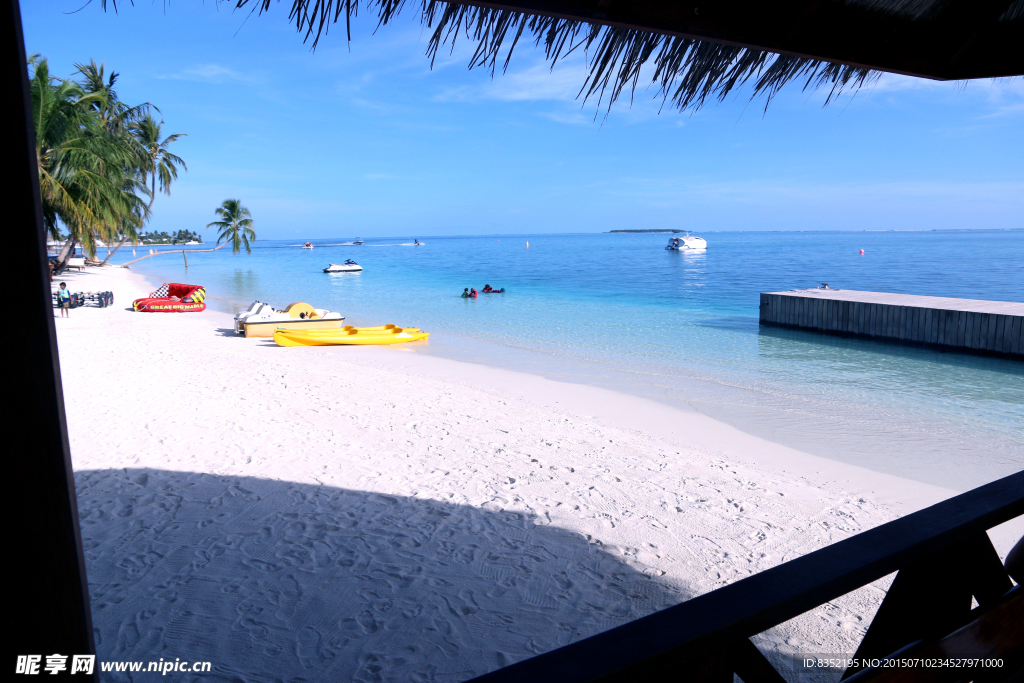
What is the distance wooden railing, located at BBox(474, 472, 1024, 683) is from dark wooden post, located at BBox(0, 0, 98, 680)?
0.54 m

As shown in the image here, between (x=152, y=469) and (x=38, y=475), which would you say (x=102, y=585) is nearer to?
(x=152, y=469)

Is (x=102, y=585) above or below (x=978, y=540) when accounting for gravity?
below

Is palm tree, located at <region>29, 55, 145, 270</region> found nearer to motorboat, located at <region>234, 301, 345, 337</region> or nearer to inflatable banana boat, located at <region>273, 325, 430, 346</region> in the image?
motorboat, located at <region>234, 301, 345, 337</region>

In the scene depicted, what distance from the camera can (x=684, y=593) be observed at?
3336 mm

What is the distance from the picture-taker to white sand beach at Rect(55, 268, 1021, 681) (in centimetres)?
291

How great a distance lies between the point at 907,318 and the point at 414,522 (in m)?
14.8

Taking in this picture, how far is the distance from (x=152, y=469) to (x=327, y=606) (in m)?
2.71

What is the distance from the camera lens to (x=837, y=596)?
868 millimetres

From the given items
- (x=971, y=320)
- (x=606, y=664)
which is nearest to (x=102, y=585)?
(x=606, y=664)

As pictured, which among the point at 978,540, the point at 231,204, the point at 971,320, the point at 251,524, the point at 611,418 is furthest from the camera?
the point at 231,204

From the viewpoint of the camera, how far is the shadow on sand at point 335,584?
275cm

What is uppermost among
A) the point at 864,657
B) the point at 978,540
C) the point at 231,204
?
the point at 231,204

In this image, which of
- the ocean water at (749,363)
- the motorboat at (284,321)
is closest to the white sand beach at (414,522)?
the ocean water at (749,363)

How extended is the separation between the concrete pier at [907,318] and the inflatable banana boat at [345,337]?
11.0m
